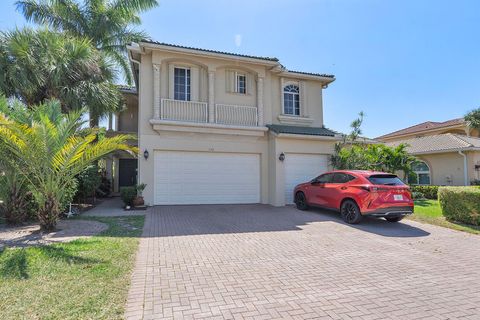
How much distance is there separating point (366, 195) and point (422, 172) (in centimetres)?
1513

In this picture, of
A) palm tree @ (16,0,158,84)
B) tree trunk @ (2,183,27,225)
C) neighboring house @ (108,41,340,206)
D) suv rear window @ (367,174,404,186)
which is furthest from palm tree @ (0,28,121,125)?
suv rear window @ (367,174,404,186)

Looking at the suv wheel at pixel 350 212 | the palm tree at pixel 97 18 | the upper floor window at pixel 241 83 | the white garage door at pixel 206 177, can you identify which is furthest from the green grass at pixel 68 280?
the palm tree at pixel 97 18

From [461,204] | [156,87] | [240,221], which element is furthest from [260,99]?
[461,204]

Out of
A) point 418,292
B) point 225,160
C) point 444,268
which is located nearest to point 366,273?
point 418,292

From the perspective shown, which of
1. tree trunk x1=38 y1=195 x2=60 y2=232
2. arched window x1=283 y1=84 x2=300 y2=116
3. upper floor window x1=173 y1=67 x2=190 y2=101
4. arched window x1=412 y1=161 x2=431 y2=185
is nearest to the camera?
tree trunk x1=38 y1=195 x2=60 y2=232

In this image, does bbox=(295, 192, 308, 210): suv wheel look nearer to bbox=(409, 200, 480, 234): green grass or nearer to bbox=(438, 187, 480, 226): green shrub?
bbox=(409, 200, 480, 234): green grass

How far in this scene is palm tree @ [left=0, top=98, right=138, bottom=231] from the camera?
7062 millimetres

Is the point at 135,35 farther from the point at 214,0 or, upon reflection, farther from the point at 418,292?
the point at 418,292

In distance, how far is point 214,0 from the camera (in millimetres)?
10500

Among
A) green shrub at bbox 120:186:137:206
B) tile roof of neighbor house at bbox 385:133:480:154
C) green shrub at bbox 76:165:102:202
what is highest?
tile roof of neighbor house at bbox 385:133:480:154

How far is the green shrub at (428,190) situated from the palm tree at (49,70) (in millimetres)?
19002

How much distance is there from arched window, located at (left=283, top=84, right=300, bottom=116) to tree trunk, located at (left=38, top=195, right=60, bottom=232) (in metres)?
11.5

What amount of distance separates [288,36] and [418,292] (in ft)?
36.6

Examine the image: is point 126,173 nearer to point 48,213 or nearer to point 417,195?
point 48,213
